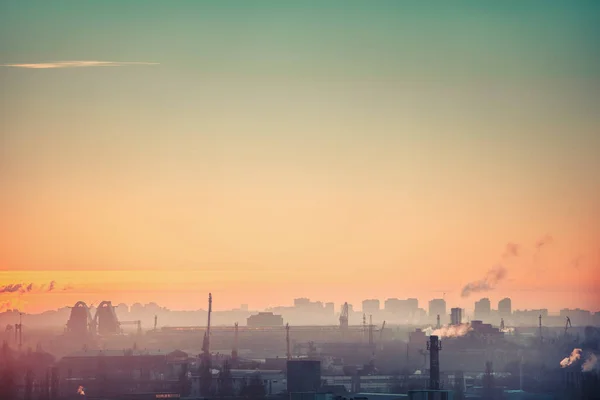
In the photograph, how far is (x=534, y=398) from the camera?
85.6 metres

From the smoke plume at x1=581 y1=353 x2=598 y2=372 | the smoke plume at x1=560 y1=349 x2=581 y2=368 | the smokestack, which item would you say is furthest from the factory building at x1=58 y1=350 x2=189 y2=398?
the smoke plume at x1=560 y1=349 x2=581 y2=368

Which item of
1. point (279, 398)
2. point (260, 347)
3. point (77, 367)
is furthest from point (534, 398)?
point (260, 347)

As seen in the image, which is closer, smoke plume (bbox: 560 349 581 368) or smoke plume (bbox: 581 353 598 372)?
smoke plume (bbox: 581 353 598 372)

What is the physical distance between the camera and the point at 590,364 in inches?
4129

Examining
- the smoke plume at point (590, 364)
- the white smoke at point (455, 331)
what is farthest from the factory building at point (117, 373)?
the white smoke at point (455, 331)

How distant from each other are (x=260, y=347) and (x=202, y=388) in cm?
9424

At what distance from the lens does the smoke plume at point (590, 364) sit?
338 ft

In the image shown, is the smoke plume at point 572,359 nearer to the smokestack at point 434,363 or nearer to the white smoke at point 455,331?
the smokestack at point 434,363

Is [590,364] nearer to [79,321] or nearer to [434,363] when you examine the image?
[434,363]

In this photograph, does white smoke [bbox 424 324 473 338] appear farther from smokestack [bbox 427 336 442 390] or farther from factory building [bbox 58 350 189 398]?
smokestack [bbox 427 336 442 390]

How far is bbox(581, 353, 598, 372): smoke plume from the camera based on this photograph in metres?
103

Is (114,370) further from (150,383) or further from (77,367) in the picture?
(150,383)

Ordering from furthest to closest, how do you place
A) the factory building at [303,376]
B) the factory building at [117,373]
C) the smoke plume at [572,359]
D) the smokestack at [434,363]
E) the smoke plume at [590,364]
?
the smoke plume at [572,359] → the smoke plume at [590,364] → the factory building at [117,373] → the smokestack at [434,363] → the factory building at [303,376]

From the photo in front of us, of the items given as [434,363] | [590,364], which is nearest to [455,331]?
[590,364]
